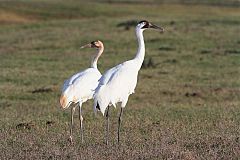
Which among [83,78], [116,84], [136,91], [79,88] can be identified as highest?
[116,84]

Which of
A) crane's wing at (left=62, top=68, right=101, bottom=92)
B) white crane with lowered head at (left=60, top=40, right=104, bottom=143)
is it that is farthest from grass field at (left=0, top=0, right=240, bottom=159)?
crane's wing at (left=62, top=68, right=101, bottom=92)

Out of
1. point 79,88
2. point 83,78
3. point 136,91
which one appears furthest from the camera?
point 136,91

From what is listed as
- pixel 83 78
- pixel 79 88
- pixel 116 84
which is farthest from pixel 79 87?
pixel 116 84

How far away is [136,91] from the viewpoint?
62.9 ft

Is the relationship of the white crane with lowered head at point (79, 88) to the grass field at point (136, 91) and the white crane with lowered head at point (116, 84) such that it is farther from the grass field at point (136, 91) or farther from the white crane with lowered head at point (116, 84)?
the white crane with lowered head at point (116, 84)

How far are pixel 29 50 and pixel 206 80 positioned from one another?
1140cm

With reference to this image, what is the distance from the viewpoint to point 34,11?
2092 inches

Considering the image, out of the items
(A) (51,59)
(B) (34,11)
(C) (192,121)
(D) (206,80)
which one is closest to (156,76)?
(D) (206,80)

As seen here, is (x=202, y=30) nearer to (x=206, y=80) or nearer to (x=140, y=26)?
(x=206, y=80)

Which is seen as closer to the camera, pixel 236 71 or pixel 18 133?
pixel 18 133

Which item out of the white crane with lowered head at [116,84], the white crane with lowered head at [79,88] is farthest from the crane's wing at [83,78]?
the white crane with lowered head at [116,84]

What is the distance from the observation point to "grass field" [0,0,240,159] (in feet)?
33.1

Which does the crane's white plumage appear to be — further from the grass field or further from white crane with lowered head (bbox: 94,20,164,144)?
white crane with lowered head (bbox: 94,20,164,144)

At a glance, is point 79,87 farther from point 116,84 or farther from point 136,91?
point 136,91
